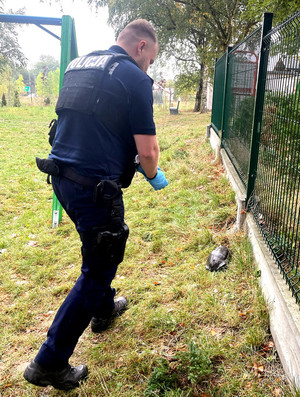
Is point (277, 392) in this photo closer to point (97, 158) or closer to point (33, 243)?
point (97, 158)

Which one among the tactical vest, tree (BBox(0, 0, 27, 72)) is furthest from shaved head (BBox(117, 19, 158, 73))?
tree (BBox(0, 0, 27, 72))

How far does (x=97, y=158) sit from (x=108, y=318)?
144 centimetres

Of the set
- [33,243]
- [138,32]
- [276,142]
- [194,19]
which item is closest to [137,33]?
[138,32]

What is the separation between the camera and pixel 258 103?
10.7 feet

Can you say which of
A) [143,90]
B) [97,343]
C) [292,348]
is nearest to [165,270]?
[97,343]

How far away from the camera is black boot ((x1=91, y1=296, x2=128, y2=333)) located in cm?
274

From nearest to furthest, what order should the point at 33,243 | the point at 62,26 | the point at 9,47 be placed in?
the point at 33,243, the point at 62,26, the point at 9,47

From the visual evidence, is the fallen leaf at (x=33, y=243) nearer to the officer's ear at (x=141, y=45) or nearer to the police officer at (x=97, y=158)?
the police officer at (x=97, y=158)

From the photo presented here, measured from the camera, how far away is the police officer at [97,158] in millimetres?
1933

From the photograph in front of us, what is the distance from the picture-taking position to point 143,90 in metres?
1.93

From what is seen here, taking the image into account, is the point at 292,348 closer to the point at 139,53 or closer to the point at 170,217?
the point at 139,53

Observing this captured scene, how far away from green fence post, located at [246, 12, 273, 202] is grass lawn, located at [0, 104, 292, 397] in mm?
627

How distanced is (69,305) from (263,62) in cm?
265

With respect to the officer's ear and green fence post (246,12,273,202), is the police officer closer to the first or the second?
the officer's ear
